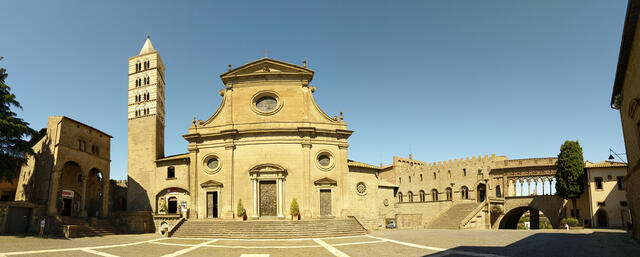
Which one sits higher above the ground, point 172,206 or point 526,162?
point 526,162

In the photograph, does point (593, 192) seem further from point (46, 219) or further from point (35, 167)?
point (35, 167)

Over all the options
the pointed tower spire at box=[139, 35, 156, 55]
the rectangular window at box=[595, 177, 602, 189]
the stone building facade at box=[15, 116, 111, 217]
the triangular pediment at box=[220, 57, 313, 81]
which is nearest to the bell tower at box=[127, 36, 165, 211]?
the pointed tower spire at box=[139, 35, 156, 55]

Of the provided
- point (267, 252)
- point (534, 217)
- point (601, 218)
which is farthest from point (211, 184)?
point (534, 217)

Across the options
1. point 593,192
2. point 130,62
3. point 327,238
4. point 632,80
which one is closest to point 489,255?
point 632,80

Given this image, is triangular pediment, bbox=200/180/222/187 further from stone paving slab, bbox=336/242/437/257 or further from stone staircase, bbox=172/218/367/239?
stone paving slab, bbox=336/242/437/257

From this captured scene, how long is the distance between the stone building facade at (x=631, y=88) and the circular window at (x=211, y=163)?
27.9 meters

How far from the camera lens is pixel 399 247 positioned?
797 inches

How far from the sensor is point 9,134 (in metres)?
27.8

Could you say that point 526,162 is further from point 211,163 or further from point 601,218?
point 211,163

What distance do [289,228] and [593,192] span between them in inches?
1199

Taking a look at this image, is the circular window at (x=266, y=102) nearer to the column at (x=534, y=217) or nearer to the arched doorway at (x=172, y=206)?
the arched doorway at (x=172, y=206)

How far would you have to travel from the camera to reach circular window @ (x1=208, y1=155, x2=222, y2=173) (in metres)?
34.0

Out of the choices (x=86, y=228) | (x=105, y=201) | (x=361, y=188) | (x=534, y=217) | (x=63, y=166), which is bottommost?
(x=534, y=217)

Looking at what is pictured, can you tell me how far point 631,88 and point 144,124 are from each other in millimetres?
41146
